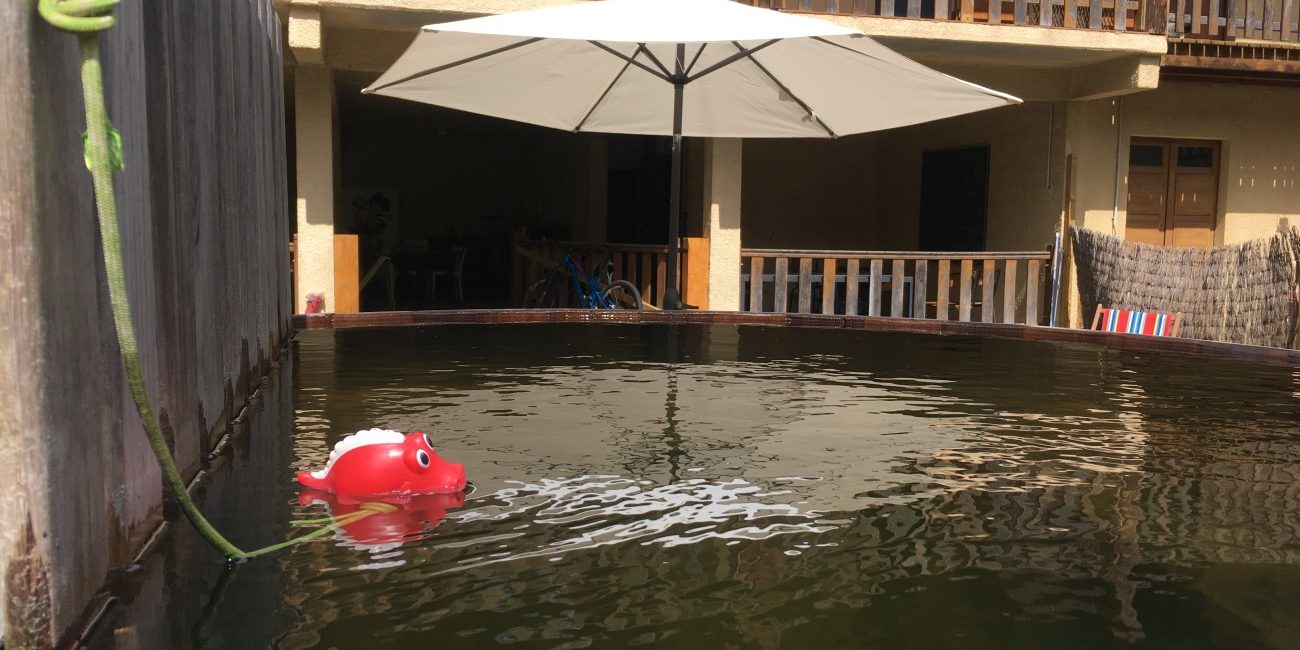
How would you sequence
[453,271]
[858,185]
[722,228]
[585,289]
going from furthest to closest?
1. [453,271]
2. [858,185]
3. [585,289]
4. [722,228]

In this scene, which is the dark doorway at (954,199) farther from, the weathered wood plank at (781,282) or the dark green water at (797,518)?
the dark green water at (797,518)

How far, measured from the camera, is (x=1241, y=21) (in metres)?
11.7

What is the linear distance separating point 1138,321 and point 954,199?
4669 millimetres

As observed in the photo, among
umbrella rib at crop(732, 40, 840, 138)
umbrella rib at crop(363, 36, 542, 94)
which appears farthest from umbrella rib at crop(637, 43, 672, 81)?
umbrella rib at crop(363, 36, 542, 94)

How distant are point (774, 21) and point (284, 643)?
15.8 feet

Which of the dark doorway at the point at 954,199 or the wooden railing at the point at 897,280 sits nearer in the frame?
the wooden railing at the point at 897,280

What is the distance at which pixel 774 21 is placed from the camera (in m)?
6.03

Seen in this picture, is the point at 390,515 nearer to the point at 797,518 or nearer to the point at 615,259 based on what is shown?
the point at 797,518

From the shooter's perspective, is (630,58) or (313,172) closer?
(630,58)

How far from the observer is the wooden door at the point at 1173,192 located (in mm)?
12859

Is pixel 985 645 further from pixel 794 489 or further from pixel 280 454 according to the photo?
pixel 280 454

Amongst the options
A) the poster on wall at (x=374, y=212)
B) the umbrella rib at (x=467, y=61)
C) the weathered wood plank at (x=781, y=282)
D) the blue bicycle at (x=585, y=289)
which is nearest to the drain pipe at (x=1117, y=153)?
the weathered wood plank at (x=781, y=282)

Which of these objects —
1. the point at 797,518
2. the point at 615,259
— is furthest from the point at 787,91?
the point at 797,518

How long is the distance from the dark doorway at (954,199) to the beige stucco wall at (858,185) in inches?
4.9
